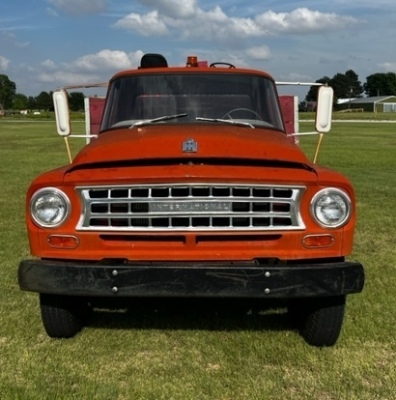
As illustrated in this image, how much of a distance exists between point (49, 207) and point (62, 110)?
5.92 ft

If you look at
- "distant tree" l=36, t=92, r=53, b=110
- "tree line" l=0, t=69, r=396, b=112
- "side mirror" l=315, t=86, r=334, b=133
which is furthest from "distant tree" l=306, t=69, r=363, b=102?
"side mirror" l=315, t=86, r=334, b=133

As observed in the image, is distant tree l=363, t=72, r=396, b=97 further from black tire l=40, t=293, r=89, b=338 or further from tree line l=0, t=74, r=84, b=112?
black tire l=40, t=293, r=89, b=338

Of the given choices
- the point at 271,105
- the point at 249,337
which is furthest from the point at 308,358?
the point at 271,105

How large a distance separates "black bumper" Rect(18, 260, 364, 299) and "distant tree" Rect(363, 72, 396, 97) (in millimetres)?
166242

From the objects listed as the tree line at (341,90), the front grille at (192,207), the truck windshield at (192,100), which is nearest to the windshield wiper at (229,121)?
the truck windshield at (192,100)

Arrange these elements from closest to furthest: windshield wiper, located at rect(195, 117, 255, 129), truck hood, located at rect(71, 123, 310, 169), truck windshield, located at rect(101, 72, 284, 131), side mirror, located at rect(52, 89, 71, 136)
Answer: truck hood, located at rect(71, 123, 310, 169) → windshield wiper, located at rect(195, 117, 255, 129) → truck windshield, located at rect(101, 72, 284, 131) → side mirror, located at rect(52, 89, 71, 136)

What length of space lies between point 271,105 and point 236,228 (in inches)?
69.3

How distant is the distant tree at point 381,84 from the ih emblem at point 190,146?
166026 mm

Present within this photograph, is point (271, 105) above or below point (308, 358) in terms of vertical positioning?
above

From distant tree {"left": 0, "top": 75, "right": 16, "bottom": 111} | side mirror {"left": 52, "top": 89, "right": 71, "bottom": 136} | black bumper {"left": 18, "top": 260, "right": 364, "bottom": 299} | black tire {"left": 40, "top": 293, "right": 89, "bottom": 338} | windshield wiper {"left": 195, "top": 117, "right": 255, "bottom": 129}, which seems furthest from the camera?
distant tree {"left": 0, "top": 75, "right": 16, "bottom": 111}

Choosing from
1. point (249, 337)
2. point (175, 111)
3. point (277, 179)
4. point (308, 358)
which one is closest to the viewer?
point (277, 179)

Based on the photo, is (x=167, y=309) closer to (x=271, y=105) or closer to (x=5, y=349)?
(x=5, y=349)

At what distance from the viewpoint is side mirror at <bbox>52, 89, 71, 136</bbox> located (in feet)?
18.0

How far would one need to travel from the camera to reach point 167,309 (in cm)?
524
